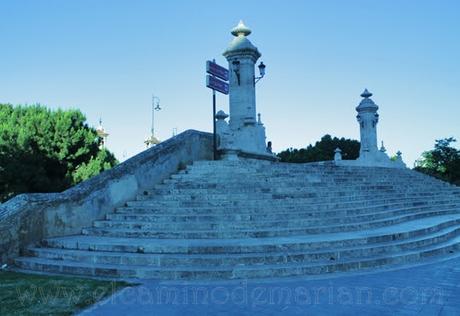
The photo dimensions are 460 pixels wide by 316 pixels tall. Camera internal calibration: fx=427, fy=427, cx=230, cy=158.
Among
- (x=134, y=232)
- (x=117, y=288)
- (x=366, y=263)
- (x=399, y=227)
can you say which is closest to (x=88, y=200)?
(x=134, y=232)

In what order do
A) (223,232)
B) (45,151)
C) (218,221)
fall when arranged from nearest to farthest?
(223,232) → (218,221) → (45,151)

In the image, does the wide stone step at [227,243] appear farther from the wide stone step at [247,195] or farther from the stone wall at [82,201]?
the wide stone step at [247,195]

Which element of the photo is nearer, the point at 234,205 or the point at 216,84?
the point at 234,205

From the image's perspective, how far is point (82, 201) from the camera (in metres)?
8.75

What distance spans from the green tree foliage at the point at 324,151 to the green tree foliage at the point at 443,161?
2200 cm

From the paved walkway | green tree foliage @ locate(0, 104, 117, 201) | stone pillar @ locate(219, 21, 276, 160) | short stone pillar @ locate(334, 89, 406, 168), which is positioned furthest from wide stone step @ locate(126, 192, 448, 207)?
short stone pillar @ locate(334, 89, 406, 168)

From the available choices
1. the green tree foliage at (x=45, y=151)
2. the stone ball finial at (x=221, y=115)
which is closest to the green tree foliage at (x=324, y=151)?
the green tree foliage at (x=45, y=151)

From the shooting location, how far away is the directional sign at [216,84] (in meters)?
12.9

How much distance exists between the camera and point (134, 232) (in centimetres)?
807

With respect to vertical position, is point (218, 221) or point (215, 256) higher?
point (218, 221)

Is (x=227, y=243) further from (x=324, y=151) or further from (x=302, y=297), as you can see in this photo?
(x=324, y=151)

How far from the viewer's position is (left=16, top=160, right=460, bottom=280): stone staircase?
21.2 ft

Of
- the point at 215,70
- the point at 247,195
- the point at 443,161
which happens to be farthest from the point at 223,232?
the point at 443,161

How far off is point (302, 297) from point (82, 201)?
17.7ft
